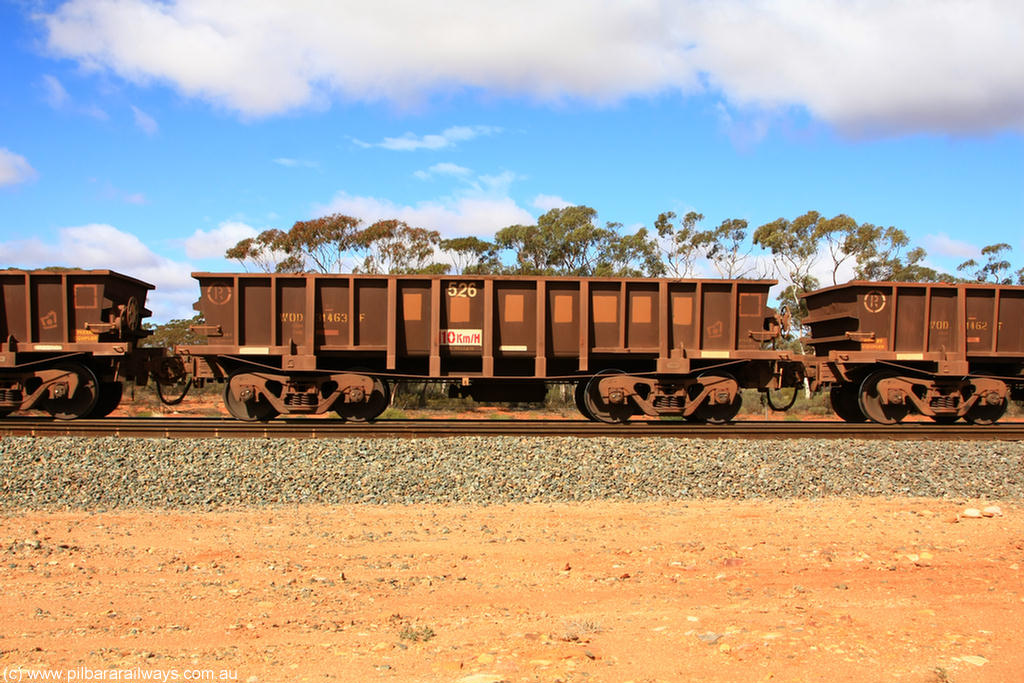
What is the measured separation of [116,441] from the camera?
10508mm

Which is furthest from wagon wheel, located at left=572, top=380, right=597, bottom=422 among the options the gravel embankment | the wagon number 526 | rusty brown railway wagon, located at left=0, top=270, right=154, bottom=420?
rusty brown railway wagon, located at left=0, top=270, right=154, bottom=420

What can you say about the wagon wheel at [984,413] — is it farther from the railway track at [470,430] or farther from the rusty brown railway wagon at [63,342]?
the rusty brown railway wagon at [63,342]

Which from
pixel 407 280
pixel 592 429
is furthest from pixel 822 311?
pixel 407 280

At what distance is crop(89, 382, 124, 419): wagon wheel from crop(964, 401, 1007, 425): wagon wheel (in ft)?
55.7

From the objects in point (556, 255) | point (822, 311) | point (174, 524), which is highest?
point (556, 255)

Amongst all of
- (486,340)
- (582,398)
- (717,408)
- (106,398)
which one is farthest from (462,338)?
(106,398)

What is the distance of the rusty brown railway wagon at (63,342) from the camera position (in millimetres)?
13281

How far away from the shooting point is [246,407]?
44.6ft

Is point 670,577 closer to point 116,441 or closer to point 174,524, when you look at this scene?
point 174,524

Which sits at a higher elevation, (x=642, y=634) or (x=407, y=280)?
(x=407, y=280)

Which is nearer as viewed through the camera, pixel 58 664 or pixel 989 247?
pixel 58 664

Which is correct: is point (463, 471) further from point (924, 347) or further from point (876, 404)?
point (924, 347)

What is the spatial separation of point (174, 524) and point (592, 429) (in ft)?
22.7

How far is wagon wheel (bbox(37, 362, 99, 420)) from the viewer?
1341cm
